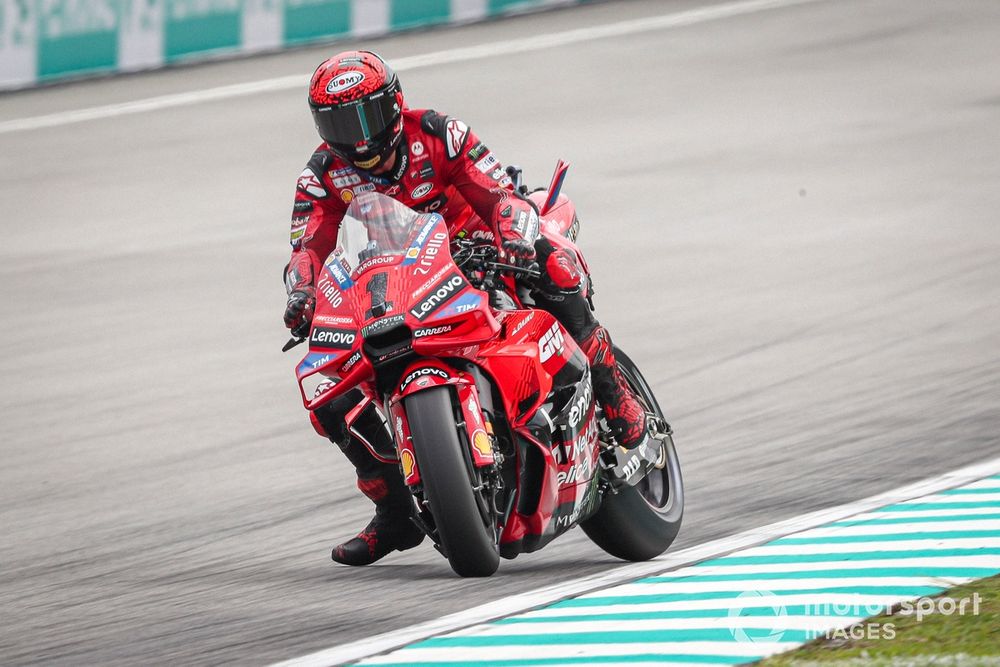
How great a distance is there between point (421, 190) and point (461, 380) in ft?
3.34

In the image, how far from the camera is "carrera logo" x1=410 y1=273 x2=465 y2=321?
5332 mm

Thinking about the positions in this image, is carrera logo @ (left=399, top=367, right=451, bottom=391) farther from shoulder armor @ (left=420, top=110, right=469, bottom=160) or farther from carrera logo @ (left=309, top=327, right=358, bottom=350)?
shoulder armor @ (left=420, top=110, right=469, bottom=160)

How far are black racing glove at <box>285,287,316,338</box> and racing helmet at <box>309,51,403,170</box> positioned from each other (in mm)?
525

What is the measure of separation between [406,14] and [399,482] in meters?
15.8

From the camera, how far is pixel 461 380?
17.4 feet

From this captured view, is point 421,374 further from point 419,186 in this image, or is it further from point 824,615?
point 824,615

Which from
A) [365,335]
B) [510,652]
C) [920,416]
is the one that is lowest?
[920,416]

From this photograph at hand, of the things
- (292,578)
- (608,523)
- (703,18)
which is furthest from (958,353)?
(703,18)

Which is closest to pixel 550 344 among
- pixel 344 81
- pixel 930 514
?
pixel 344 81

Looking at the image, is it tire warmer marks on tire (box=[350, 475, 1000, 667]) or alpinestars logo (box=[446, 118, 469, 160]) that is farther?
alpinestars logo (box=[446, 118, 469, 160])

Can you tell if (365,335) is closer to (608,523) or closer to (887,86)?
(608,523)

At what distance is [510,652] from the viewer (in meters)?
4.67

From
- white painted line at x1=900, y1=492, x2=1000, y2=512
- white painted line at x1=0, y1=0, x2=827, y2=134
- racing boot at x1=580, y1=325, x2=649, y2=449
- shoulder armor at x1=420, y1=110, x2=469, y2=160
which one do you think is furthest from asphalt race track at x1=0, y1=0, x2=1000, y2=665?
shoulder armor at x1=420, y1=110, x2=469, y2=160

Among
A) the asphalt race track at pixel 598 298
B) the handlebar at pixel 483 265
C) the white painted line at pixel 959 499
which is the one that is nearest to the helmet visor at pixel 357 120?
the handlebar at pixel 483 265
